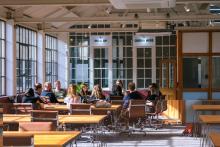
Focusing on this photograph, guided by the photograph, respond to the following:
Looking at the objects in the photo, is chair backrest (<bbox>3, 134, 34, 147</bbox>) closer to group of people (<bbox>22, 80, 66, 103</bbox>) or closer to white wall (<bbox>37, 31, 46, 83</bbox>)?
group of people (<bbox>22, 80, 66, 103</bbox>)

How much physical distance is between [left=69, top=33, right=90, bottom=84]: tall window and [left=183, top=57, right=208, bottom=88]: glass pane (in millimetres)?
15570

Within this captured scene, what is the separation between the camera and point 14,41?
18969mm

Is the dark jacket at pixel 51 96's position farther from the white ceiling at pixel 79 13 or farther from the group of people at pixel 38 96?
the white ceiling at pixel 79 13

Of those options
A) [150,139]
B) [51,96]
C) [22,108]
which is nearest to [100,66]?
[51,96]

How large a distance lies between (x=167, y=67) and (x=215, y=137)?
76.5ft

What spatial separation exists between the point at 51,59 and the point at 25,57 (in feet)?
18.7

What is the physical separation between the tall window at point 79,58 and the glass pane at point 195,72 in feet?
51.1

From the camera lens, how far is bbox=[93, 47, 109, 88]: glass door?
1160 inches

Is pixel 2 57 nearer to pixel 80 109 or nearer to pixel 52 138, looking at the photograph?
pixel 80 109

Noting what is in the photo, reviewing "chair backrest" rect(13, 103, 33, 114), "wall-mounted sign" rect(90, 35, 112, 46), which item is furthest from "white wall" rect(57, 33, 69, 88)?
"chair backrest" rect(13, 103, 33, 114)

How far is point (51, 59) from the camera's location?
2700cm

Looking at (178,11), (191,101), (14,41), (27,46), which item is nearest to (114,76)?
(178,11)

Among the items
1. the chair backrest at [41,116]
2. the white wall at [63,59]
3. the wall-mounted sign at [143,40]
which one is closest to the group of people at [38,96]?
the chair backrest at [41,116]

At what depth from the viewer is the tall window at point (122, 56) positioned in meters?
29.1
